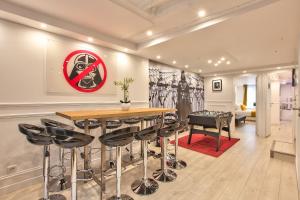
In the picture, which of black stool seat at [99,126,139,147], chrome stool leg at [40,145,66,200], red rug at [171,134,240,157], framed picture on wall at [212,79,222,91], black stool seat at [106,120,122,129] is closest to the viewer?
black stool seat at [99,126,139,147]

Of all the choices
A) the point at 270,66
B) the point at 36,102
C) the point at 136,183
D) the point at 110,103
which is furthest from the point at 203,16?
the point at 270,66

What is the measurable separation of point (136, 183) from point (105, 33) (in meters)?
2.82

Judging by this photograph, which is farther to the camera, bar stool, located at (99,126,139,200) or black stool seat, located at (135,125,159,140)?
black stool seat, located at (135,125,159,140)

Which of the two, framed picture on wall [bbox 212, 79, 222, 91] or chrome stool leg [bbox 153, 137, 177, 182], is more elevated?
framed picture on wall [bbox 212, 79, 222, 91]

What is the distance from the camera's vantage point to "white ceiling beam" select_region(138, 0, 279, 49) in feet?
7.03

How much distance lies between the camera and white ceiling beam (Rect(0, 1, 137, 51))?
222cm

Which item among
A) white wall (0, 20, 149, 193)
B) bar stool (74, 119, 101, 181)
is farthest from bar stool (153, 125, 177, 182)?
white wall (0, 20, 149, 193)

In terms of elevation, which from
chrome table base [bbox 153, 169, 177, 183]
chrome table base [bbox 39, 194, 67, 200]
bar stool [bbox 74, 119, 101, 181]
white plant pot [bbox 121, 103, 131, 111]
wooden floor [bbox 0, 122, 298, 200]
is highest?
white plant pot [bbox 121, 103, 131, 111]

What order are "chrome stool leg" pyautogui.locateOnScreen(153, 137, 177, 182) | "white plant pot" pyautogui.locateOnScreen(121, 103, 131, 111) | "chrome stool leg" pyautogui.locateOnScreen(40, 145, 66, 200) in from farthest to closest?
"white plant pot" pyautogui.locateOnScreen(121, 103, 131, 111)
"chrome stool leg" pyautogui.locateOnScreen(153, 137, 177, 182)
"chrome stool leg" pyautogui.locateOnScreen(40, 145, 66, 200)

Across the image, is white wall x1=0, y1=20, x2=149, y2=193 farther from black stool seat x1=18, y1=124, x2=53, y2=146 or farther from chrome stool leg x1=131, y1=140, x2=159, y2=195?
chrome stool leg x1=131, y1=140, x2=159, y2=195

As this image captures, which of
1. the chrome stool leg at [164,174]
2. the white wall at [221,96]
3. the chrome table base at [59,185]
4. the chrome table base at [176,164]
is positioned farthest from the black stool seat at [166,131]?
the white wall at [221,96]

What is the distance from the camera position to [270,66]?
213 inches

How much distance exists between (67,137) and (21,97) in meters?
1.51

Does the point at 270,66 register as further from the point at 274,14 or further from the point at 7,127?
the point at 7,127
